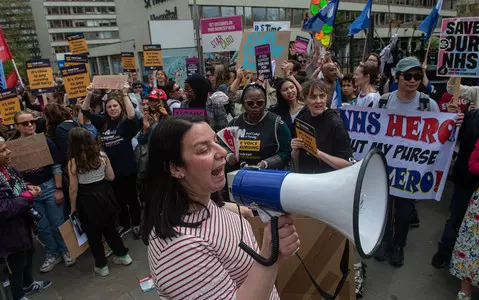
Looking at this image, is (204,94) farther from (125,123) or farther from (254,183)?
(254,183)

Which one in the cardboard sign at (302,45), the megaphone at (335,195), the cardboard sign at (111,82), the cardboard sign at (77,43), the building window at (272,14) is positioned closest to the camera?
the megaphone at (335,195)

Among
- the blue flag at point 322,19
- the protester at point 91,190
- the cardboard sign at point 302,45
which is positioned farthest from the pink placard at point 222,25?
the protester at point 91,190

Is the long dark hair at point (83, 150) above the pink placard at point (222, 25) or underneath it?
underneath

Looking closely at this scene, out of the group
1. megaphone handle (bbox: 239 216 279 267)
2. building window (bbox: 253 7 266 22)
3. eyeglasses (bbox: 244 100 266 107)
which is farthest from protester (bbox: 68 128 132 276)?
building window (bbox: 253 7 266 22)

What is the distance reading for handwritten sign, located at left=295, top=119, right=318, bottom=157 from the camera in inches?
102

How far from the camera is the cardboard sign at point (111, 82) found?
167 inches

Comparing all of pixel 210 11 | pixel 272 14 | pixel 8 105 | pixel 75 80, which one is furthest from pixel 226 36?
pixel 272 14

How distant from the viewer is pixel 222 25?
9516 millimetres

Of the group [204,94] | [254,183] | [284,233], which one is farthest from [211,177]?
[204,94]

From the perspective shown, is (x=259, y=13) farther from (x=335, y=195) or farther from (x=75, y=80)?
(x=335, y=195)

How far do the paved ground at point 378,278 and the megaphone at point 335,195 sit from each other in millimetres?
2209

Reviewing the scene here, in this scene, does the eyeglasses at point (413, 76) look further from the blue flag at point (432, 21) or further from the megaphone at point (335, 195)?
the blue flag at point (432, 21)

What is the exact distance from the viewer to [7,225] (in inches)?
115

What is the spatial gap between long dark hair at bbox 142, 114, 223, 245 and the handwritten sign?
4.79 ft
